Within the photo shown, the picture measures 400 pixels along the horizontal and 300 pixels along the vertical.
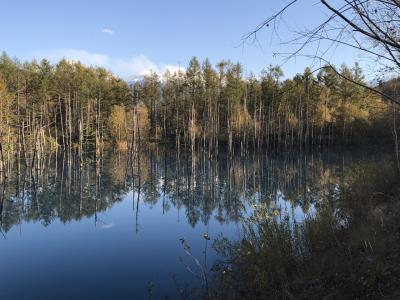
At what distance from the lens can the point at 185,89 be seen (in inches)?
2040

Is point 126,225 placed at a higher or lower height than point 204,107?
lower

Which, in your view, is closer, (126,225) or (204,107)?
(126,225)

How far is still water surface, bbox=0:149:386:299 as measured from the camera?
7.86m

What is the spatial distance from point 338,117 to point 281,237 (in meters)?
46.5

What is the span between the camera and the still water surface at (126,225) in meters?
7.86

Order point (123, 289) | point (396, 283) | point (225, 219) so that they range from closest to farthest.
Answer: point (396, 283) → point (123, 289) → point (225, 219)

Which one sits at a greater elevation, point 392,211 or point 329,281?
point 392,211

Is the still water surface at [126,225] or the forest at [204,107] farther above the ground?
the forest at [204,107]

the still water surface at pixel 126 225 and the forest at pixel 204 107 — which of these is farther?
the forest at pixel 204 107

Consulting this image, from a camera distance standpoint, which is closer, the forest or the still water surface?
the still water surface

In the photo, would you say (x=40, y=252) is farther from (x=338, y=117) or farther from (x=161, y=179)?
(x=338, y=117)

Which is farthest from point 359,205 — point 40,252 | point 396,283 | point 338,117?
point 338,117

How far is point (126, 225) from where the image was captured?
42.7 feet

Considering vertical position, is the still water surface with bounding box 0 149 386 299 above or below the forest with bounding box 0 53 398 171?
below
